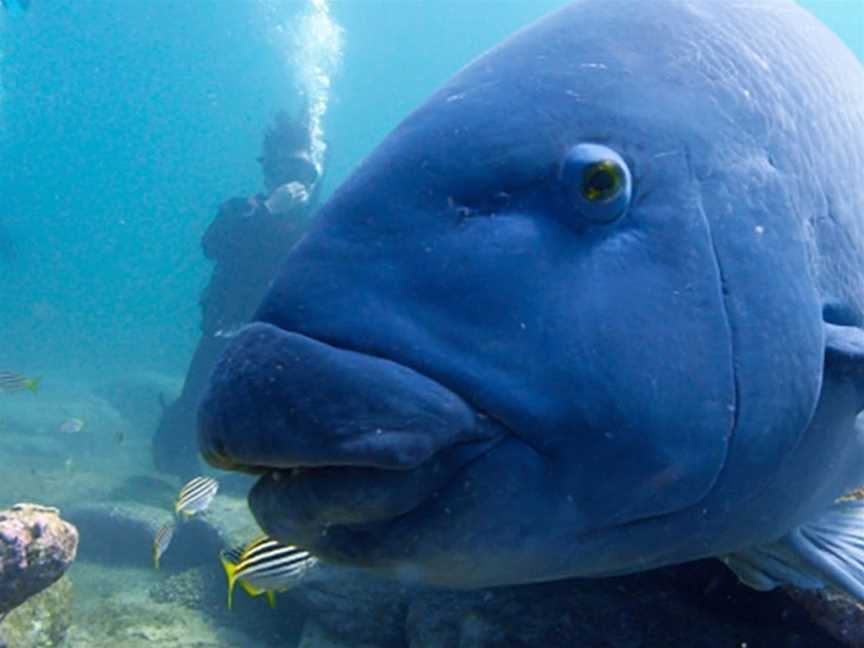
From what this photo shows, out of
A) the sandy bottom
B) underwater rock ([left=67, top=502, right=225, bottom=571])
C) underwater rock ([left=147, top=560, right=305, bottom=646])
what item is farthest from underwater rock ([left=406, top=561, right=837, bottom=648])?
underwater rock ([left=67, top=502, right=225, bottom=571])

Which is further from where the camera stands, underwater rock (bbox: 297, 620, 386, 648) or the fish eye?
underwater rock (bbox: 297, 620, 386, 648)

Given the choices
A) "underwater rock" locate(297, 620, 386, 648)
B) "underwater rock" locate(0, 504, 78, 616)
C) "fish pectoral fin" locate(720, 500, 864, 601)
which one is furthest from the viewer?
"underwater rock" locate(297, 620, 386, 648)

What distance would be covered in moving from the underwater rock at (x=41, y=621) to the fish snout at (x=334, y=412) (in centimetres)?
529

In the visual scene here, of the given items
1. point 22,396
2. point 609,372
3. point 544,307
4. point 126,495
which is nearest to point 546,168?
point 544,307

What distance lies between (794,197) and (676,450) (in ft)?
2.56

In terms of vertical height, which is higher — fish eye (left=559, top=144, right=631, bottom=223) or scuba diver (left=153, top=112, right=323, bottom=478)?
fish eye (left=559, top=144, right=631, bottom=223)

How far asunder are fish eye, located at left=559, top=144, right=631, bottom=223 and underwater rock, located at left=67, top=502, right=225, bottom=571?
9071 mm

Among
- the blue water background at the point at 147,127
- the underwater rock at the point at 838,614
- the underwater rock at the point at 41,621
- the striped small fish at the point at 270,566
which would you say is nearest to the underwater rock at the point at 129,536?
the underwater rock at the point at 41,621

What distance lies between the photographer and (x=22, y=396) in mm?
25062

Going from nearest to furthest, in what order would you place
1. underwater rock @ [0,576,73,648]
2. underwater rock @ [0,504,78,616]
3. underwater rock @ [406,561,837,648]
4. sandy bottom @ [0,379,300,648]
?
underwater rock @ [406,561,837,648]
underwater rock @ [0,504,78,616]
underwater rock @ [0,576,73,648]
sandy bottom @ [0,379,300,648]

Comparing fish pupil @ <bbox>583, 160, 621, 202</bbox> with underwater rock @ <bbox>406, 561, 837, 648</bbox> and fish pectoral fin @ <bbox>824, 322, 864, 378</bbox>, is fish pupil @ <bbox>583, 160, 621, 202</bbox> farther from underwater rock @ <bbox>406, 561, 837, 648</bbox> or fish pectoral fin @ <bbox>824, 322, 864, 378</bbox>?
underwater rock @ <bbox>406, 561, 837, 648</bbox>

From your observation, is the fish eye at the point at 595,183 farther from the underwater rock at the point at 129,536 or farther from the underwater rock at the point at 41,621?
the underwater rock at the point at 129,536

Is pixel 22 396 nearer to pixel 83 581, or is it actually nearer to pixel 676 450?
pixel 83 581

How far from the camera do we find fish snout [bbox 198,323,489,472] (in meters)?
1.26
